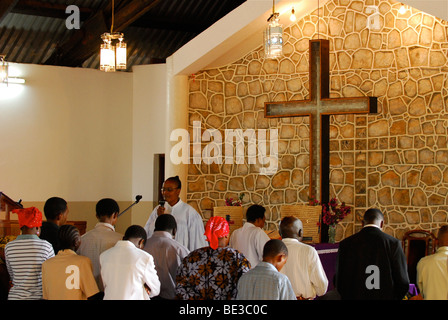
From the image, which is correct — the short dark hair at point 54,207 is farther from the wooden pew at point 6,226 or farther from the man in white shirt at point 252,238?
the man in white shirt at point 252,238

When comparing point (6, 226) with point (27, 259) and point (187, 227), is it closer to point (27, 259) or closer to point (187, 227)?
point (187, 227)

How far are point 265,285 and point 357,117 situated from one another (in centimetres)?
597

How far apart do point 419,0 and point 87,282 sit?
561 centimetres

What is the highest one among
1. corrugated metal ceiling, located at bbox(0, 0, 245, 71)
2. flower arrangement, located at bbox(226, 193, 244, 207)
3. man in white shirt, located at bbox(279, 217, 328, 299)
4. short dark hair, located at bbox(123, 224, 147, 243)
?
corrugated metal ceiling, located at bbox(0, 0, 245, 71)

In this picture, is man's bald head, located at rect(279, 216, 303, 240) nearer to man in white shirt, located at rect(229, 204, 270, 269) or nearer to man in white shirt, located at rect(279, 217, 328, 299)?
man in white shirt, located at rect(279, 217, 328, 299)

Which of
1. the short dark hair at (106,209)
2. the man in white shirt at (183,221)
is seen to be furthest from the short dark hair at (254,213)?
the short dark hair at (106,209)

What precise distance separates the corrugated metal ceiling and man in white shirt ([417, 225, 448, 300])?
26.0ft

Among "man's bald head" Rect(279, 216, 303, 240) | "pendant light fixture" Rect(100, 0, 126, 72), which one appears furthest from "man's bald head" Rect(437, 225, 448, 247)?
"pendant light fixture" Rect(100, 0, 126, 72)

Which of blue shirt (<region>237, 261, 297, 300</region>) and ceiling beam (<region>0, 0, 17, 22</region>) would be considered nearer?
blue shirt (<region>237, 261, 297, 300</region>)

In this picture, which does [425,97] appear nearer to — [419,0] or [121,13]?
[419,0]

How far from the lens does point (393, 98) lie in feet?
31.2

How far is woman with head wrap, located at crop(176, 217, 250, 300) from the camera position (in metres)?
4.60

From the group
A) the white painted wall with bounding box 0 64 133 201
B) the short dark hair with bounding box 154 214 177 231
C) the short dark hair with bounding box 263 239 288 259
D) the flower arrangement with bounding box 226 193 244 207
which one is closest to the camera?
the short dark hair with bounding box 263 239 288 259
